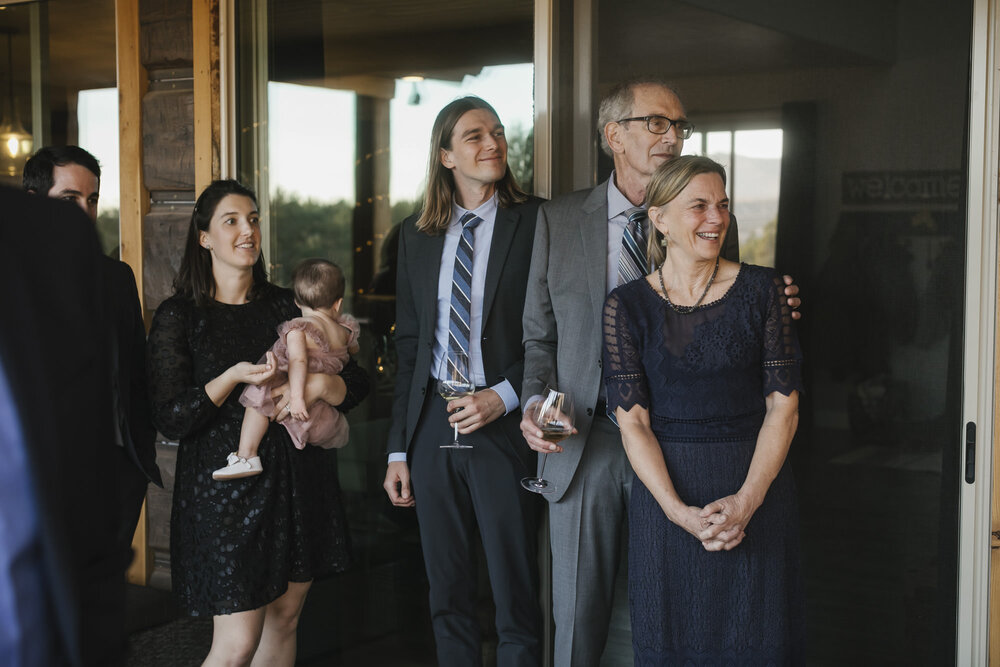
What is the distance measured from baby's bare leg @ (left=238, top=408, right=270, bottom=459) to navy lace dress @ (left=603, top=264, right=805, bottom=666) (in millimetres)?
1083

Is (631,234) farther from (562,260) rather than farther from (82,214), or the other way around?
(82,214)

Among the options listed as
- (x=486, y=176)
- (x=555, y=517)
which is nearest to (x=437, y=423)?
(x=555, y=517)

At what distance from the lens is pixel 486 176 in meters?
3.08

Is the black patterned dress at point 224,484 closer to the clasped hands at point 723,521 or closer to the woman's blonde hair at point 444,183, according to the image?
the woman's blonde hair at point 444,183

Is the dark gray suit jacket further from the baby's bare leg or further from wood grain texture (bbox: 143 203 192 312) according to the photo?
wood grain texture (bbox: 143 203 192 312)

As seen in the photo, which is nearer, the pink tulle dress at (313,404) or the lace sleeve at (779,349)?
the lace sleeve at (779,349)

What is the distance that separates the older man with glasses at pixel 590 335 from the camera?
9.29ft

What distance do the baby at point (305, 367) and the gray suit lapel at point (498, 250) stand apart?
0.47 meters

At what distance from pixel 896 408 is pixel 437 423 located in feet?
4.61

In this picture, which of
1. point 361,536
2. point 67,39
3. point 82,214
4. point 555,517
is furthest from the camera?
point 67,39

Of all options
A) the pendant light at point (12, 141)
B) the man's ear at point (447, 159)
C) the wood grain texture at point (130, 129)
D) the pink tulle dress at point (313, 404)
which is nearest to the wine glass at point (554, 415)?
the pink tulle dress at point (313, 404)

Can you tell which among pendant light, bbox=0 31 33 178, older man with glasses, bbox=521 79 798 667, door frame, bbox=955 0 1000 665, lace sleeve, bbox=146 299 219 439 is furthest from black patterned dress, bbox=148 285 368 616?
pendant light, bbox=0 31 33 178

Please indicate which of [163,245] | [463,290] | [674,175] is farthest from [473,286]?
[163,245]

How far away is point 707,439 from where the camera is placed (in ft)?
8.27
